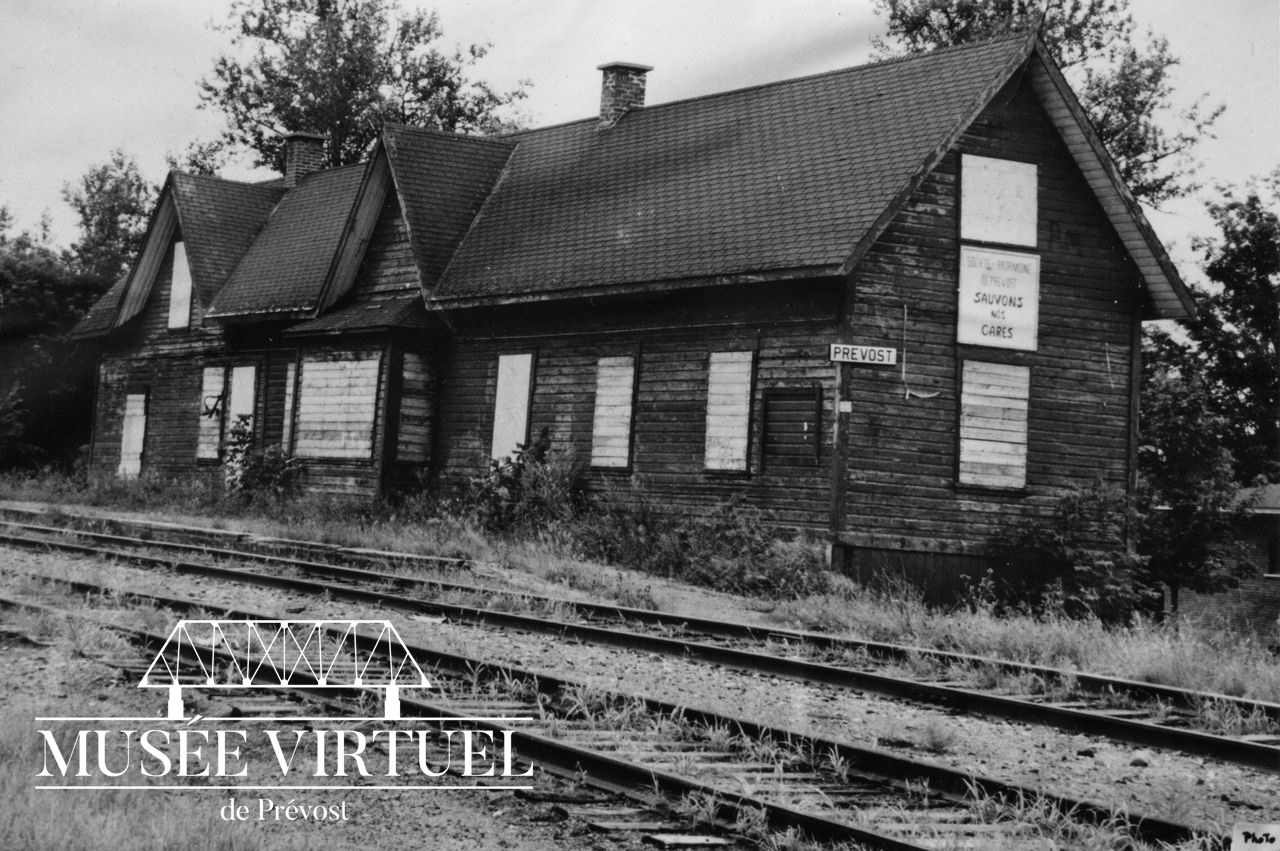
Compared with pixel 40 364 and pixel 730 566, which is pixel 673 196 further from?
pixel 40 364

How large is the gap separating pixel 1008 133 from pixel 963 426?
410 cm

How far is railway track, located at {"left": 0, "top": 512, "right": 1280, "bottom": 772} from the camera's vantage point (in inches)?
325

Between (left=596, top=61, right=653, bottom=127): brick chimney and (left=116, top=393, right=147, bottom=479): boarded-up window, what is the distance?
12802mm

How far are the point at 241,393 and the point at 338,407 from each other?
4636mm

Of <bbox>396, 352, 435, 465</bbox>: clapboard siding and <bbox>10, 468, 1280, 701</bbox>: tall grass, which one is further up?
<bbox>396, 352, 435, 465</bbox>: clapboard siding

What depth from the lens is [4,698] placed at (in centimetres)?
788

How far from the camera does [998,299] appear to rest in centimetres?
1891

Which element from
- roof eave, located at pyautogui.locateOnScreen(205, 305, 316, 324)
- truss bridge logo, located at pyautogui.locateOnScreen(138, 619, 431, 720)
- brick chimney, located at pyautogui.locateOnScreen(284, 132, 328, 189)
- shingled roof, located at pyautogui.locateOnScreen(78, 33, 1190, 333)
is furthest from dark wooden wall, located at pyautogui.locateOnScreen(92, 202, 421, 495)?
truss bridge logo, located at pyautogui.locateOnScreen(138, 619, 431, 720)

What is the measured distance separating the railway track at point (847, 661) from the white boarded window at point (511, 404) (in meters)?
6.11

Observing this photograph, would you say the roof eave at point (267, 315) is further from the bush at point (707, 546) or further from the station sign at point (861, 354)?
the station sign at point (861, 354)

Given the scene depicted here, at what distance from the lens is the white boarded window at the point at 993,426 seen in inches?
731

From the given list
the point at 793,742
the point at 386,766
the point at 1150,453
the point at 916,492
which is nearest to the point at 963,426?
the point at 916,492

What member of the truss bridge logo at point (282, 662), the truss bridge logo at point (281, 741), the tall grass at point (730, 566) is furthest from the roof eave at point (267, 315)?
the truss bridge logo at point (281, 741)

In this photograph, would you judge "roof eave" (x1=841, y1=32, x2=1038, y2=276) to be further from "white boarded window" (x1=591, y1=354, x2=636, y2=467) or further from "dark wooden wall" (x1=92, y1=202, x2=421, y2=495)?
"dark wooden wall" (x1=92, y1=202, x2=421, y2=495)
